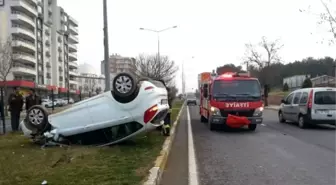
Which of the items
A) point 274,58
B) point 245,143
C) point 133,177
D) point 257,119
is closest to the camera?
point 133,177

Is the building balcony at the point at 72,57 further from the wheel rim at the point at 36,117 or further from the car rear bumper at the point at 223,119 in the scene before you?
the wheel rim at the point at 36,117

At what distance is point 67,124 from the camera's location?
11148 millimetres

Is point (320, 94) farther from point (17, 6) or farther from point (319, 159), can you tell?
point (17, 6)

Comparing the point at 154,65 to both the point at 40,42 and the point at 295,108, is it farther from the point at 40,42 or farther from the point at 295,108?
the point at 40,42

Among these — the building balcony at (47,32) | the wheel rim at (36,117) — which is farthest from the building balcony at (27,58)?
the wheel rim at (36,117)

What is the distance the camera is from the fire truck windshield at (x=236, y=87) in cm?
1647

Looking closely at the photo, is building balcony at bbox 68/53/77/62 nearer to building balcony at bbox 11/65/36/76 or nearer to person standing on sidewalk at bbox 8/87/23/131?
building balcony at bbox 11/65/36/76

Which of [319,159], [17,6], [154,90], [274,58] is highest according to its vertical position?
[17,6]

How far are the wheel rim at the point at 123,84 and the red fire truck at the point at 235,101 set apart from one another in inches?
247

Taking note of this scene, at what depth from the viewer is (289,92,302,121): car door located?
18.8m

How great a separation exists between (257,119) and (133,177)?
10.2 meters

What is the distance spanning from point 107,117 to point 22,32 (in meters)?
73.0

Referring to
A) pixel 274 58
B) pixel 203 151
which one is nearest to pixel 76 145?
pixel 203 151

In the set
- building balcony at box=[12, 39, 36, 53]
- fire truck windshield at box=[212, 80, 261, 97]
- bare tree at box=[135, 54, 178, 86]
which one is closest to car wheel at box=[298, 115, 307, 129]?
fire truck windshield at box=[212, 80, 261, 97]
